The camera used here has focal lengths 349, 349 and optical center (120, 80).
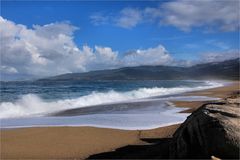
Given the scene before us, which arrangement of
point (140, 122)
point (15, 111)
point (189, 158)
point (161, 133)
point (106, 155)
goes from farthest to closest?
point (15, 111)
point (140, 122)
point (161, 133)
point (106, 155)
point (189, 158)

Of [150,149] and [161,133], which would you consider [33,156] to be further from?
[161,133]

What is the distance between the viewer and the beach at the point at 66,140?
8414 mm

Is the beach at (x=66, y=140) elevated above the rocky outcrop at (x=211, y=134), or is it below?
below

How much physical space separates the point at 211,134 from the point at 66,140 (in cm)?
500

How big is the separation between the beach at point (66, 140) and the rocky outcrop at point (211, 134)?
100 inches

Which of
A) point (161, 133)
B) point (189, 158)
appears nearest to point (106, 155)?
point (189, 158)

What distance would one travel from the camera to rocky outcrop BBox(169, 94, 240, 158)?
5773 millimetres

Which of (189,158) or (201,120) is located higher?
(201,120)

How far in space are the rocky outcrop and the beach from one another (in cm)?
255

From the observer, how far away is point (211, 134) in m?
6.00

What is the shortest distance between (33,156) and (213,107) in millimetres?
4303

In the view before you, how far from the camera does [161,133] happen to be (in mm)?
10570

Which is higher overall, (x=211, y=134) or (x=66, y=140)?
(x=211, y=134)

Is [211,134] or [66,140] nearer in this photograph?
[211,134]
